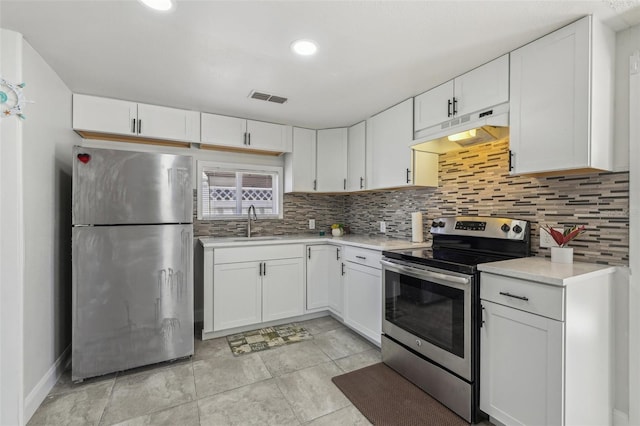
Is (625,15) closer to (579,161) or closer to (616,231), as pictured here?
(579,161)

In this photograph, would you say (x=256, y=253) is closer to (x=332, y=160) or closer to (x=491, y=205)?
(x=332, y=160)

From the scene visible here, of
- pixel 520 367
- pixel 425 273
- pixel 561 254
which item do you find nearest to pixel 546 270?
pixel 561 254

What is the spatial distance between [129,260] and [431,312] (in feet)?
7.30

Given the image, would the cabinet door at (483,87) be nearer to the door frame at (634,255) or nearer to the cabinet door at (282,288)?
the door frame at (634,255)

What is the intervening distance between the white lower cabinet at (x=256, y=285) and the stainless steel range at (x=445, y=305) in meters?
1.10

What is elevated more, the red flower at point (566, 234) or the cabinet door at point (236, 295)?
the red flower at point (566, 234)

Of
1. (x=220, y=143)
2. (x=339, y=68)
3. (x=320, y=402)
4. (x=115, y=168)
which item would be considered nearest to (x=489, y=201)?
(x=339, y=68)

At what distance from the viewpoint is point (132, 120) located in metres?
2.66

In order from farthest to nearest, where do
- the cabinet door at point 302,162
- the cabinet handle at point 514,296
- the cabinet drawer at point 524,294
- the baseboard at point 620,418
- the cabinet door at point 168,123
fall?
the cabinet door at point 302,162 → the cabinet door at point 168,123 → the baseboard at point 620,418 → the cabinet handle at point 514,296 → the cabinet drawer at point 524,294

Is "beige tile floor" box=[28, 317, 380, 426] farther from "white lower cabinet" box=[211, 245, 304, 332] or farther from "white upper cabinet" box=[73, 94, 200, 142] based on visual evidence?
"white upper cabinet" box=[73, 94, 200, 142]

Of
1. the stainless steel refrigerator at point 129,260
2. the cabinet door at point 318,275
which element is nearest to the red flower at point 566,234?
the cabinet door at point 318,275

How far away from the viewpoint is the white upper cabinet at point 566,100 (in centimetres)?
152

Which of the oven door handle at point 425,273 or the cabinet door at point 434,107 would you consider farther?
the cabinet door at point 434,107

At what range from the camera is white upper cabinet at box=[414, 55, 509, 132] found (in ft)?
6.25
